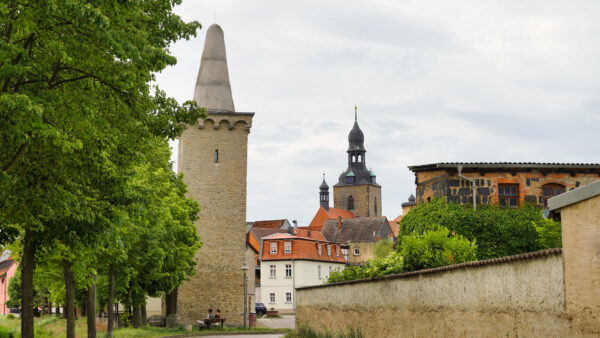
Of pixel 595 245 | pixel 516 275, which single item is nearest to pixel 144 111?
pixel 516 275

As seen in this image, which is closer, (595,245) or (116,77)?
(595,245)

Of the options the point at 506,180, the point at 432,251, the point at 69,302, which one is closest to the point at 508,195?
the point at 506,180

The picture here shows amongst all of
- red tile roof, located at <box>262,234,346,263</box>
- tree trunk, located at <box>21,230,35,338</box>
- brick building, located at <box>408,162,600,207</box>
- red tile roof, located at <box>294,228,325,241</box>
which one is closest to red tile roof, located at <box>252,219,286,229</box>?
red tile roof, located at <box>294,228,325,241</box>

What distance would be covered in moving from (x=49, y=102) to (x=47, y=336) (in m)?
22.9

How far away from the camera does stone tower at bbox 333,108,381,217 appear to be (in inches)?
5866

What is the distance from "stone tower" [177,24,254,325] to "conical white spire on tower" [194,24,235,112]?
33 centimetres

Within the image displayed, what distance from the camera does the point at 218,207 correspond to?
4444 centimetres

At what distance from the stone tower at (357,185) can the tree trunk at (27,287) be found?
439 feet

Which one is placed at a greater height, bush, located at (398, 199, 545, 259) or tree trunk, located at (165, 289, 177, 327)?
bush, located at (398, 199, 545, 259)

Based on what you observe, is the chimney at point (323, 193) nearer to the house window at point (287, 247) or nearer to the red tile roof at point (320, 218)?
the red tile roof at point (320, 218)

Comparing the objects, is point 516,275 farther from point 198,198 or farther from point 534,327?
point 198,198

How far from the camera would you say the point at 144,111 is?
515 inches

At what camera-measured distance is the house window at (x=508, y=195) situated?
30.6 meters

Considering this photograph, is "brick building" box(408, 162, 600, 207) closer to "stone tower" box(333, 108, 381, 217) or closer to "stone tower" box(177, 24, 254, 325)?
"stone tower" box(177, 24, 254, 325)
